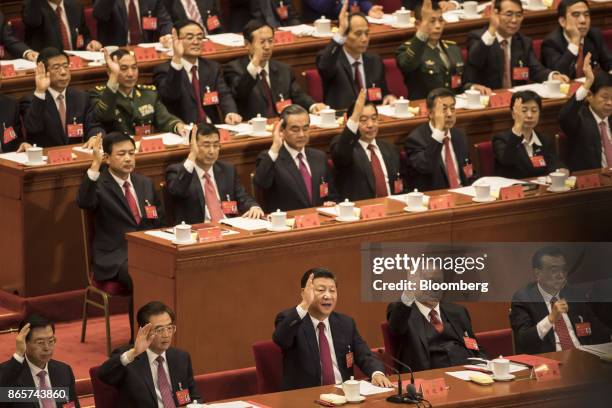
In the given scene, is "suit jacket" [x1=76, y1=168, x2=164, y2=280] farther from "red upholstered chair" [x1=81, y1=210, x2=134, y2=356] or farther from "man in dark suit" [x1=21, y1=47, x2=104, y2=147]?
"man in dark suit" [x1=21, y1=47, x2=104, y2=147]

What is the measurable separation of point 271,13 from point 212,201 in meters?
2.52

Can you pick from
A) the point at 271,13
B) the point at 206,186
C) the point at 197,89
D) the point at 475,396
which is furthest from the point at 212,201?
the point at 271,13

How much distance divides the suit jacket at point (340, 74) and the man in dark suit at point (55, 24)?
4.43 feet

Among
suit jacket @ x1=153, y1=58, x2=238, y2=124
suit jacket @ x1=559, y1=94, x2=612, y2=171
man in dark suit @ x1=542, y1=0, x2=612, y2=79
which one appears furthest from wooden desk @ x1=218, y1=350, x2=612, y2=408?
man in dark suit @ x1=542, y1=0, x2=612, y2=79

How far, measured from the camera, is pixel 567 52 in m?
7.04

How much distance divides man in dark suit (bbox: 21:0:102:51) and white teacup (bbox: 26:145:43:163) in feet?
5.08

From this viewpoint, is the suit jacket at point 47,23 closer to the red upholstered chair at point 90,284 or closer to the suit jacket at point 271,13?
the suit jacket at point 271,13

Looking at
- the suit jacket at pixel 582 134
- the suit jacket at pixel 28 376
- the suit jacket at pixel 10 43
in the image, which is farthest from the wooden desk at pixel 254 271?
the suit jacket at pixel 10 43

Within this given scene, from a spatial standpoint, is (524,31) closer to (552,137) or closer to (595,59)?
(595,59)

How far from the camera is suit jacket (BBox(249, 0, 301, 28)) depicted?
726cm

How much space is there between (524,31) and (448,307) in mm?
3669

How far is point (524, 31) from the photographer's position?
24.8 ft

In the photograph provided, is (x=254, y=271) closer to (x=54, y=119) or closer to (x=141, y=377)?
(x=141, y=377)

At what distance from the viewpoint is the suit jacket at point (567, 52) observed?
7020mm
